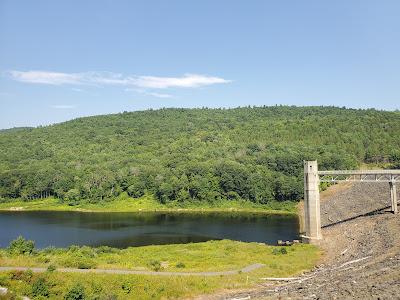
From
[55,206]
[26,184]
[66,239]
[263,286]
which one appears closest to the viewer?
[263,286]

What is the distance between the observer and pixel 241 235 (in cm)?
9525

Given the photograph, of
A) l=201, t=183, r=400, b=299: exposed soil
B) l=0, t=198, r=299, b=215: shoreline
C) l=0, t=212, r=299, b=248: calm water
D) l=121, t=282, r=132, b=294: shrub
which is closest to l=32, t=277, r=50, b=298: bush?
l=121, t=282, r=132, b=294: shrub

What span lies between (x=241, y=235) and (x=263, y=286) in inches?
2109

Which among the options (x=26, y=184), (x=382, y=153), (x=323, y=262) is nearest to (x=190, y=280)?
(x=323, y=262)

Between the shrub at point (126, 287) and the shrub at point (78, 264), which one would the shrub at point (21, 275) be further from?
the shrub at point (126, 287)

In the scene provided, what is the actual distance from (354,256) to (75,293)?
36284 millimetres

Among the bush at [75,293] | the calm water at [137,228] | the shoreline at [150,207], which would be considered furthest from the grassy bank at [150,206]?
the bush at [75,293]

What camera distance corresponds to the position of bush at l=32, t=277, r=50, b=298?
36.7 m

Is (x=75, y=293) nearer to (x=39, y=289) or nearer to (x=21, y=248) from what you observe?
(x=39, y=289)

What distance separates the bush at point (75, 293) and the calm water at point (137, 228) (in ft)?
168

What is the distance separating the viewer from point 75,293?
115 ft

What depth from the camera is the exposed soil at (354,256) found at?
33125 millimetres

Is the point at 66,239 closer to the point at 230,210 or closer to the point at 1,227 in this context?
the point at 1,227

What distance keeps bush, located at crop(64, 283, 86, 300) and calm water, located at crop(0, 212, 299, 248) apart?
51.2 meters
